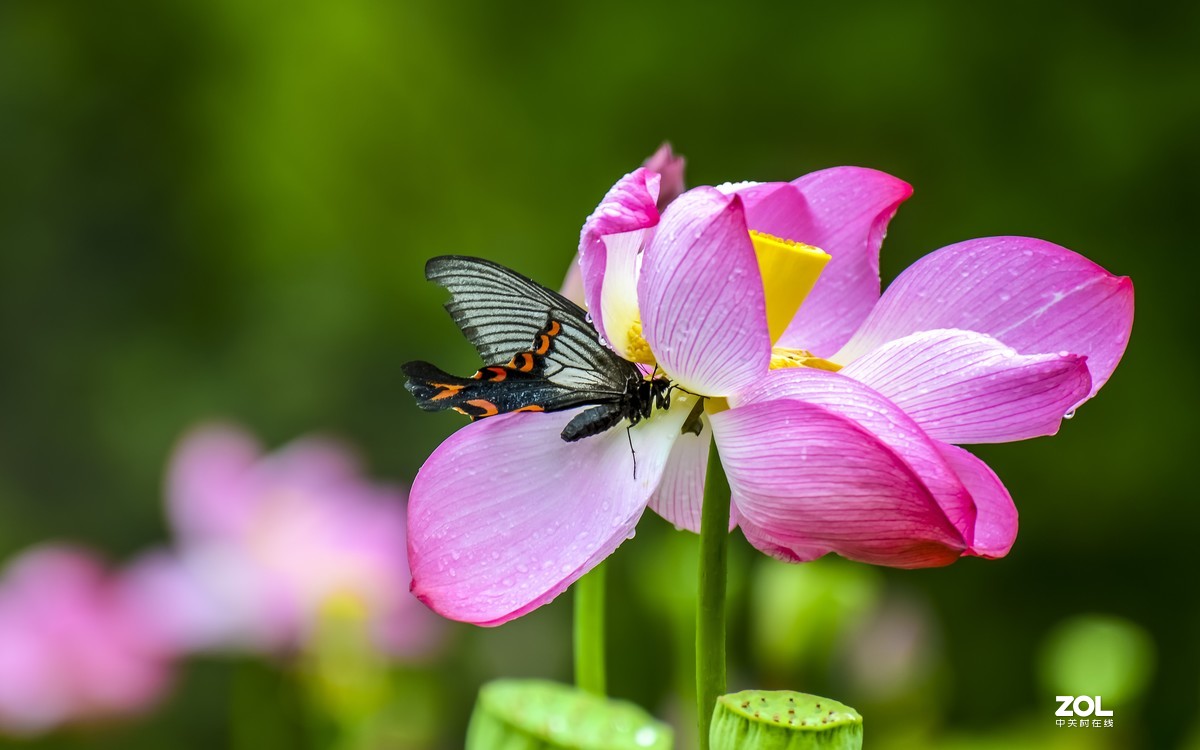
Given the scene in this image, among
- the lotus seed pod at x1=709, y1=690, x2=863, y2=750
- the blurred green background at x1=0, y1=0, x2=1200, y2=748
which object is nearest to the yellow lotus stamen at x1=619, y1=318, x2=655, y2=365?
the lotus seed pod at x1=709, y1=690, x2=863, y2=750

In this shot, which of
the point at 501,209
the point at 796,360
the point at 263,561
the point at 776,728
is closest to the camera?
the point at 776,728

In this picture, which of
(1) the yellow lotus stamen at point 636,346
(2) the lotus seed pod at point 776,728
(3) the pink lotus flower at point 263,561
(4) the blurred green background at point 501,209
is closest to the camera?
(2) the lotus seed pod at point 776,728

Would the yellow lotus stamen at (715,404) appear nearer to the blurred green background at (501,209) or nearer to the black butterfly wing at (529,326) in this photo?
the black butterfly wing at (529,326)

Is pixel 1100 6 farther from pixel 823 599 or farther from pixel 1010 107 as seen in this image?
pixel 823 599

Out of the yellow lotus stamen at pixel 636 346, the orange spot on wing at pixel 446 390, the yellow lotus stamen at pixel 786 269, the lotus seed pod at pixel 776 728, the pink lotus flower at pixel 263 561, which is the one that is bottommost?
the pink lotus flower at pixel 263 561

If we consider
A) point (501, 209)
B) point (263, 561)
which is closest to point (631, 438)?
point (263, 561)

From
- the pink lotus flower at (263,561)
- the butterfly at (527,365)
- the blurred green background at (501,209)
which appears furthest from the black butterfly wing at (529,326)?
the blurred green background at (501,209)

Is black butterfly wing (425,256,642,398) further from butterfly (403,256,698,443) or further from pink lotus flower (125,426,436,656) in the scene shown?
pink lotus flower (125,426,436,656)

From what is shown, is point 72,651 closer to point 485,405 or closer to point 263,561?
point 263,561
